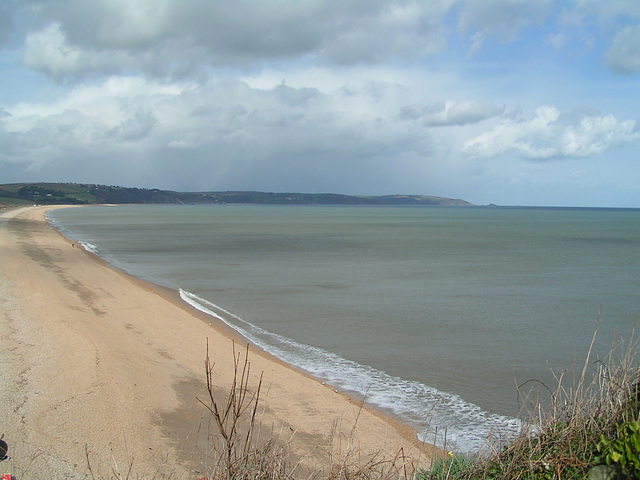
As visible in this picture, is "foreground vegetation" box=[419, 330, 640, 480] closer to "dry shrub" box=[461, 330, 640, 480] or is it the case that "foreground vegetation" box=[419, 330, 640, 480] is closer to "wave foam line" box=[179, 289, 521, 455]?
"dry shrub" box=[461, 330, 640, 480]

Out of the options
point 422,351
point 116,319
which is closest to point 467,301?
point 422,351

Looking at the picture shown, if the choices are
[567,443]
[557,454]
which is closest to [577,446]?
[567,443]

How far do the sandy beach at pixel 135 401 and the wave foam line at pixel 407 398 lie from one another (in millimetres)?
→ 427

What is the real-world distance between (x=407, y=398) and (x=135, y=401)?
4.49 metres

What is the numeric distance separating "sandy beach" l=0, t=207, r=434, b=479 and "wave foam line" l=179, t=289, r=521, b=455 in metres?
0.43

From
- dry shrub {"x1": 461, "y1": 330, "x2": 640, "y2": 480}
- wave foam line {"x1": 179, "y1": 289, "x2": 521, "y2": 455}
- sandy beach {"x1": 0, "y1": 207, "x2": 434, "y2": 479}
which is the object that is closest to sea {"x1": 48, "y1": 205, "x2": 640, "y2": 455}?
wave foam line {"x1": 179, "y1": 289, "x2": 521, "y2": 455}

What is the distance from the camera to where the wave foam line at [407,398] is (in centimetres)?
790

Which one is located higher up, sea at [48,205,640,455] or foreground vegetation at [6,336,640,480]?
foreground vegetation at [6,336,640,480]

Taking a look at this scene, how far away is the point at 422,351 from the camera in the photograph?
12461 millimetres

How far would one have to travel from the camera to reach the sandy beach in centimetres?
620

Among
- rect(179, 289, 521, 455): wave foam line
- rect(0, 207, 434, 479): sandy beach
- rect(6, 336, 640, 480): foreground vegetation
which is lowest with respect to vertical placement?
rect(179, 289, 521, 455): wave foam line

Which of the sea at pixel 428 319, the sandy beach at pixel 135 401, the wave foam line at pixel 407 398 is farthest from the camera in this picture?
the sea at pixel 428 319

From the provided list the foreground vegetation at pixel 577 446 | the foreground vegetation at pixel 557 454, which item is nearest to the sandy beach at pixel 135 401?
the foreground vegetation at pixel 557 454

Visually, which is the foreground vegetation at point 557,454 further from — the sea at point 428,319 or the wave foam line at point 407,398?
the wave foam line at point 407,398
